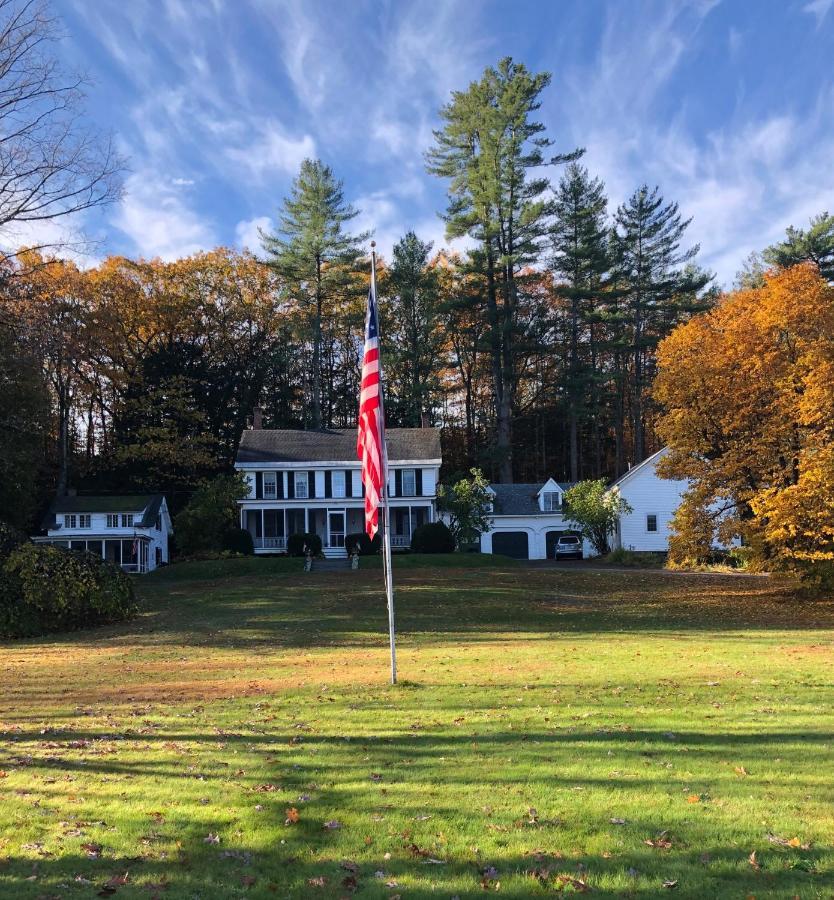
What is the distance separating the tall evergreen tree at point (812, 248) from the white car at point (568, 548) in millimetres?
22824

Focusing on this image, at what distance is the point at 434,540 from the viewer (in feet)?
130

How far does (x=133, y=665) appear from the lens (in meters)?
13.5

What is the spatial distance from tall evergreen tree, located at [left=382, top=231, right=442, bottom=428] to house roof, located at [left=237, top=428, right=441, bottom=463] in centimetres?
652

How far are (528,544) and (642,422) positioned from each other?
1567cm

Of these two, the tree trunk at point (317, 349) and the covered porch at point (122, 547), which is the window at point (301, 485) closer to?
the tree trunk at point (317, 349)

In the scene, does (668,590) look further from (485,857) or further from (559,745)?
(485,857)

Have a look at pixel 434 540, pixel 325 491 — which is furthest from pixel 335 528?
pixel 434 540

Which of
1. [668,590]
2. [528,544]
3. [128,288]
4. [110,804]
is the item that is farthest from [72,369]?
[110,804]

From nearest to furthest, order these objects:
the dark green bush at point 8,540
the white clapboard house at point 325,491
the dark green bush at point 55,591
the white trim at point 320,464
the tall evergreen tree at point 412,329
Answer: the dark green bush at point 55,591 → the dark green bush at point 8,540 → the white clapboard house at point 325,491 → the white trim at point 320,464 → the tall evergreen tree at point 412,329

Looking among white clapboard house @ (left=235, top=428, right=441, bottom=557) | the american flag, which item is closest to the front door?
white clapboard house @ (left=235, top=428, right=441, bottom=557)

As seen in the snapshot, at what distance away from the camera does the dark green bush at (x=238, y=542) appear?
4012cm

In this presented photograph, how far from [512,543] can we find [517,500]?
2.75 metres

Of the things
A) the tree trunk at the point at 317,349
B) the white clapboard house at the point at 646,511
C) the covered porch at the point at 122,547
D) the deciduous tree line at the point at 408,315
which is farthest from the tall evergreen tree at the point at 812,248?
the covered porch at the point at 122,547

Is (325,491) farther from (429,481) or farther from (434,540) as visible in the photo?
(434,540)
